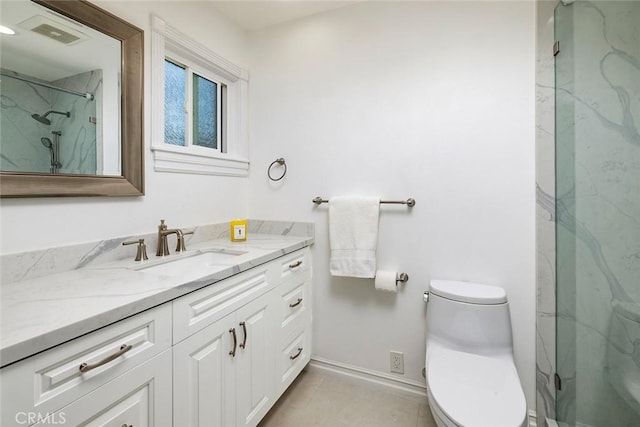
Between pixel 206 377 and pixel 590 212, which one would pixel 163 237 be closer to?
pixel 206 377

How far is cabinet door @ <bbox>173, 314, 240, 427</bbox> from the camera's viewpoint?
930mm

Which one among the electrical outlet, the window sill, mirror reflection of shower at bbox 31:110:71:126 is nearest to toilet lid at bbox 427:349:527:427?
the electrical outlet

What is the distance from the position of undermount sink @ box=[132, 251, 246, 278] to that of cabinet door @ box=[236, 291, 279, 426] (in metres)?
0.24

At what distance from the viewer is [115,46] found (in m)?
1.26

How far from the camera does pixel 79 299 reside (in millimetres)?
800

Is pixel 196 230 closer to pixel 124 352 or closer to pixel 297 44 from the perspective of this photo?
pixel 124 352

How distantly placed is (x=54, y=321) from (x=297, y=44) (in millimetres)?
1920

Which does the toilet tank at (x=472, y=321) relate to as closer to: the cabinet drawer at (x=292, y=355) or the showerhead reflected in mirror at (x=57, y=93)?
the cabinet drawer at (x=292, y=355)

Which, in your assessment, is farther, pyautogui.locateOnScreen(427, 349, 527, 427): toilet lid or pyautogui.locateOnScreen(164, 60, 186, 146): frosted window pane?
pyautogui.locateOnScreen(164, 60, 186, 146): frosted window pane

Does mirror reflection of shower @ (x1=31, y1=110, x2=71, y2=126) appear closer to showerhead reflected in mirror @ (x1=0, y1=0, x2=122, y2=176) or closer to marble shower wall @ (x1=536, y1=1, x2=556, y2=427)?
showerhead reflected in mirror @ (x1=0, y1=0, x2=122, y2=176)

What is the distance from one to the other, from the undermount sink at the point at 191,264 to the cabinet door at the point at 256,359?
0.24 m

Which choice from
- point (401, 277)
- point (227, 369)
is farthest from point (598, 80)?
point (227, 369)

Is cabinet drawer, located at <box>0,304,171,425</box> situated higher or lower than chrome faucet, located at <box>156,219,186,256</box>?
lower

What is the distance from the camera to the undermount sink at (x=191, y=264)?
3.65ft
